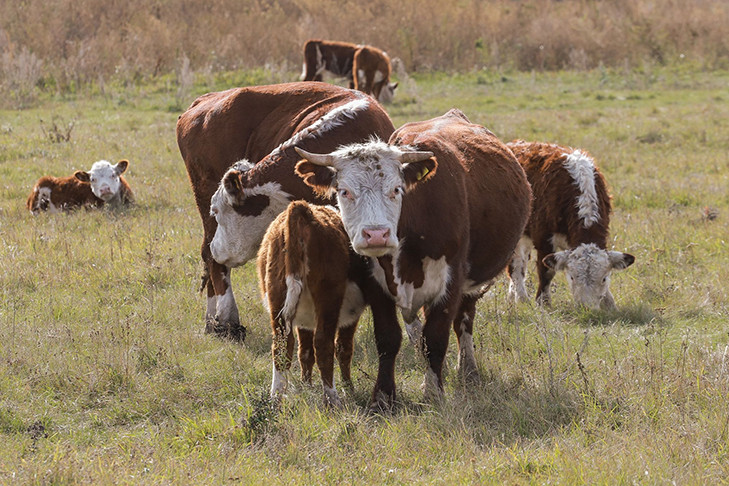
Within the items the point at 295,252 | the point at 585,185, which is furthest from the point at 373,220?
the point at 585,185

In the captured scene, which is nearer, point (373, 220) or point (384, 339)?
point (373, 220)

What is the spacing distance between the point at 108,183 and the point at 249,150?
4709mm

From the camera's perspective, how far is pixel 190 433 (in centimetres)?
510

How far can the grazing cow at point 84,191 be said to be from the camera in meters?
11.7

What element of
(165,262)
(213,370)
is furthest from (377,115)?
(165,262)

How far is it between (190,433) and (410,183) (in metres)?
1.88

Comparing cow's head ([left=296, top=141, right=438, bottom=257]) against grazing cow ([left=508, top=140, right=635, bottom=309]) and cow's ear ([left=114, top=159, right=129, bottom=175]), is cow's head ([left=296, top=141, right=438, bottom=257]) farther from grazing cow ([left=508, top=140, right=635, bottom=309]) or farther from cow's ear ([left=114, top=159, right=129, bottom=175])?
cow's ear ([left=114, top=159, right=129, bottom=175])

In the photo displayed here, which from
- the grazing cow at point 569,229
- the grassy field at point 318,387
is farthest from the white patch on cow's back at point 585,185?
the grassy field at point 318,387

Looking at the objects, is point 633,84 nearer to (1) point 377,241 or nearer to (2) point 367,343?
(2) point 367,343

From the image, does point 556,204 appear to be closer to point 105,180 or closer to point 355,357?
point 355,357

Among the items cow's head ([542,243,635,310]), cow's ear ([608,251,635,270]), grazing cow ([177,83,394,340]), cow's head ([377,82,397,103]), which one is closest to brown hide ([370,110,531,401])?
grazing cow ([177,83,394,340])

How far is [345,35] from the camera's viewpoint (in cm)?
3052

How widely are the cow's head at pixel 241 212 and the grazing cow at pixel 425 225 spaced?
1199 millimetres

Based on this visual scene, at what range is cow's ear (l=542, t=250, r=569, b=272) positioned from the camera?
809cm
